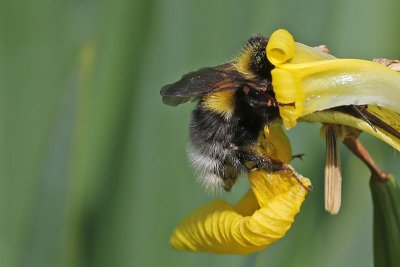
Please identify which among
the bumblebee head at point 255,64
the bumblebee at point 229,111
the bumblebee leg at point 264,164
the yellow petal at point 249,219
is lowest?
the yellow petal at point 249,219

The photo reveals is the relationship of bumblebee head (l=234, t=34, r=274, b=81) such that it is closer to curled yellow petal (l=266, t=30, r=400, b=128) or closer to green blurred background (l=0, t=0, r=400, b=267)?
curled yellow petal (l=266, t=30, r=400, b=128)

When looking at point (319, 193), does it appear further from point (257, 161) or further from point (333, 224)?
point (257, 161)

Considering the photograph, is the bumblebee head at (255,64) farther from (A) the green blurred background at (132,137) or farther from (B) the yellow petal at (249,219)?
(A) the green blurred background at (132,137)

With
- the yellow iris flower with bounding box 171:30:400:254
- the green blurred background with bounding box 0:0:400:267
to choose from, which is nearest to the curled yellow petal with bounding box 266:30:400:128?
the yellow iris flower with bounding box 171:30:400:254

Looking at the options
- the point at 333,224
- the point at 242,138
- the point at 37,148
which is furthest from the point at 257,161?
the point at 37,148

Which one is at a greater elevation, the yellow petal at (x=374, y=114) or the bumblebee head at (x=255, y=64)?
the bumblebee head at (x=255, y=64)

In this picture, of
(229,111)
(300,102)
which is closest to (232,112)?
(229,111)

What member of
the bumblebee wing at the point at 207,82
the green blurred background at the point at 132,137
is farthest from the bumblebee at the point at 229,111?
the green blurred background at the point at 132,137
